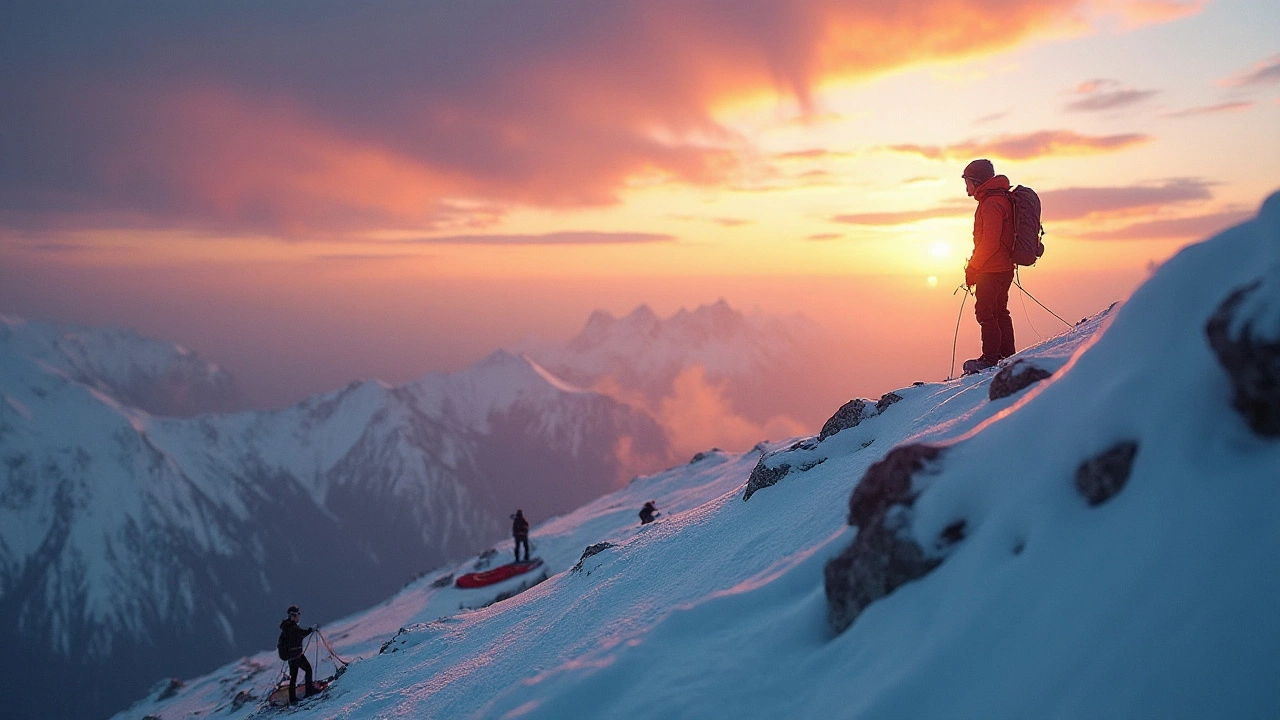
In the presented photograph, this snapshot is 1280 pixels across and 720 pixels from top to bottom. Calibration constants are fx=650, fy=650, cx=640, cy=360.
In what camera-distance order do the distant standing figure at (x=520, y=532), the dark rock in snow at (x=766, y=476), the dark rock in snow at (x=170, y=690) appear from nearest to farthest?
the dark rock in snow at (x=766, y=476)
the distant standing figure at (x=520, y=532)
the dark rock in snow at (x=170, y=690)

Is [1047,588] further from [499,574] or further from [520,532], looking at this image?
[520,532]

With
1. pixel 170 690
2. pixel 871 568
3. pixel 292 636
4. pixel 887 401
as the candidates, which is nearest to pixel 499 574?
pixel 292 636

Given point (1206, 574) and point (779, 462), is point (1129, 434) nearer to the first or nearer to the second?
point (1206, 574)

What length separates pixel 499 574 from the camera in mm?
31188

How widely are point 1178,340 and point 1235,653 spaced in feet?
9.39

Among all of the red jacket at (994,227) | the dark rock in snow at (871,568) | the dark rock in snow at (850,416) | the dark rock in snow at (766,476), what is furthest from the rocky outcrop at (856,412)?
the dark rock in snow at (871,568)

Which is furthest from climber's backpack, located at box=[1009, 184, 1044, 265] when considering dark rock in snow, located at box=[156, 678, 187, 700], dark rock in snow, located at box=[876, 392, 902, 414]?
dark rock in snow, located at box=[156, 678, 187, 700]

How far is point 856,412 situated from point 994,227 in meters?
5.11

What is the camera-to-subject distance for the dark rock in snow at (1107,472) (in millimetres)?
5992

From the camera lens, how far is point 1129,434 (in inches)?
238

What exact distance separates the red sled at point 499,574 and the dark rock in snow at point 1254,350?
28789 mm

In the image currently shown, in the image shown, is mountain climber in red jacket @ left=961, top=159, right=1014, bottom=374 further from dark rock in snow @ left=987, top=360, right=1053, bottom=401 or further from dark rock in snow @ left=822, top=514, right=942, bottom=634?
dark rock in snow @ left=822, top=514, right=942, bottom=634

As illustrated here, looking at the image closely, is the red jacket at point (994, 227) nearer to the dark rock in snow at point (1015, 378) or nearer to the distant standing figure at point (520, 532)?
the dark rock in snow at point (1015, 378)

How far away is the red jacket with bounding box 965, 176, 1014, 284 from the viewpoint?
13.3 meters
